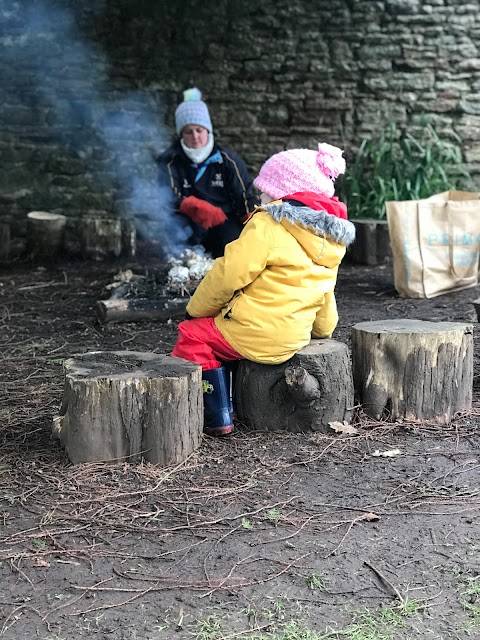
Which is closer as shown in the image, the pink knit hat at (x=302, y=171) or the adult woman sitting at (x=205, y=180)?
the pink knit hat at (x=302, y=171)

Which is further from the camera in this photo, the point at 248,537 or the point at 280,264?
the point at 280,264

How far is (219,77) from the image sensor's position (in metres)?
9.14

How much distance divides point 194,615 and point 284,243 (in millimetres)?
1697

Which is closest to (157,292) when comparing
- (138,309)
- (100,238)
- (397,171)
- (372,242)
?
(138,309)

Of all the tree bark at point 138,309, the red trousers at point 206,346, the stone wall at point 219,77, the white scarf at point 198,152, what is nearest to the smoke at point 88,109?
the stone wall at point 219,77

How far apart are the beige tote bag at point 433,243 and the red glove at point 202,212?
1.37m

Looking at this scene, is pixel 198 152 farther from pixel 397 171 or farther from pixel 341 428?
pixel 341 428

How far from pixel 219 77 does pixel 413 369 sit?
19.4 ft

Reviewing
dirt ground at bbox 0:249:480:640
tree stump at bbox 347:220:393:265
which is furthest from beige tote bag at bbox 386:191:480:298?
dirt ground at bbox 0:249:480:640

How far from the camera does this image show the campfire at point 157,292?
6152 mm

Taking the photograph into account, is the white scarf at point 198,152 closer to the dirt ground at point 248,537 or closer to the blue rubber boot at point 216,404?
the dirt ground at point 248,537

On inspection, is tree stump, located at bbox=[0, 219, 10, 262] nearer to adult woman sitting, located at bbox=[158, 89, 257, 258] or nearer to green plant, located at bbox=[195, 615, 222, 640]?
adult woman sitting, located at bbox=[158, 89, 257, 258]

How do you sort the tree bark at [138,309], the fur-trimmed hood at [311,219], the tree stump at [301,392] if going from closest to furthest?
1. the fur-trimmed hood at [311,219]
2. the tree stump at [301,392]
3. the tree bark at [138,309]

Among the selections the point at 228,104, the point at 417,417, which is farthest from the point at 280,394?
the point at 228,104
